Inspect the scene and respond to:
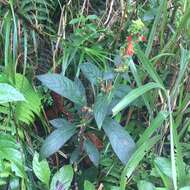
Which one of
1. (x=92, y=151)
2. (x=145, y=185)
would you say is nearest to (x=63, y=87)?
(x=92, y=151)

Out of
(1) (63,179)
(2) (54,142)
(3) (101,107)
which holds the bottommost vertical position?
(1) (63,179)

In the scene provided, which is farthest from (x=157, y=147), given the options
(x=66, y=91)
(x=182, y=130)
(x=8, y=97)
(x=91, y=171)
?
(x=8, y=97)

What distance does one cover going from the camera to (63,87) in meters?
1.23

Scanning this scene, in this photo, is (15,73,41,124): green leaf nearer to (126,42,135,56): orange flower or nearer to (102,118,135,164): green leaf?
(102,118,135,164): green leaf

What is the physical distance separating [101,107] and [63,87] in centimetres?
14

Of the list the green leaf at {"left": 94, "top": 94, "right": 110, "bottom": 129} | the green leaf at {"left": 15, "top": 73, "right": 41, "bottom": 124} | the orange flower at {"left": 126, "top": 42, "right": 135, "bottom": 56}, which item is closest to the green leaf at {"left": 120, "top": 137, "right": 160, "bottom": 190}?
the green leaf at {"left": 94, "top": 94, "right": 110, "bottom": 129}

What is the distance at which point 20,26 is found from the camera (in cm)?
147

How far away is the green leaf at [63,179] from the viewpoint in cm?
123

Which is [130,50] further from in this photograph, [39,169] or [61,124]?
[39,169]

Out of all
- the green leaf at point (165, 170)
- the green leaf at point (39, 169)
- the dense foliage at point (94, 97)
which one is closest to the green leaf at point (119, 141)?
the dense foliage at point (94, 97)

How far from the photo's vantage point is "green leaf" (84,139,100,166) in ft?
4.01

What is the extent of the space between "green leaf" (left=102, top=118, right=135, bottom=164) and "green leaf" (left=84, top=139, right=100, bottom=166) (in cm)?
7

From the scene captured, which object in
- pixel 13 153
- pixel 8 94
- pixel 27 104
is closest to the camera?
pixel 8 94

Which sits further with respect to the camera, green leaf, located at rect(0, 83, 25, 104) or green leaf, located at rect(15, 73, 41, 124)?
green leaf, located at rect(15, 73, 41, 124)
